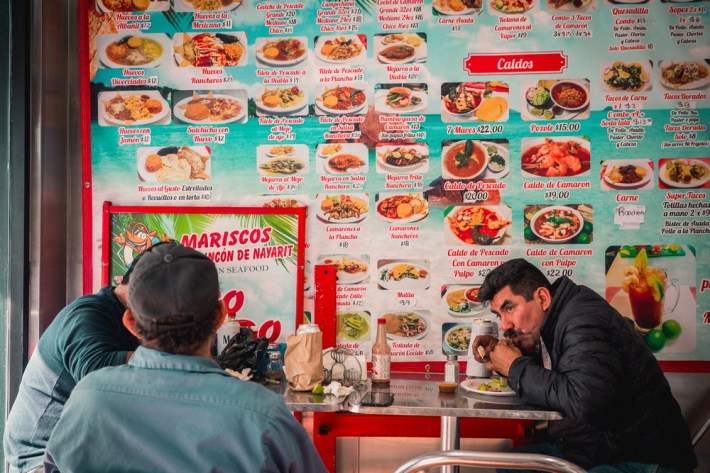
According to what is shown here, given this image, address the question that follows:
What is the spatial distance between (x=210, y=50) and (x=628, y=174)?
8.40 feet

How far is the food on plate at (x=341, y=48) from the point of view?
144 inches

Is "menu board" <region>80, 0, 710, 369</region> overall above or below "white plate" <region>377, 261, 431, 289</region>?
above

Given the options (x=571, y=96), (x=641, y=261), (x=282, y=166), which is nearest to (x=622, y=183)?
(x=641, y=261)

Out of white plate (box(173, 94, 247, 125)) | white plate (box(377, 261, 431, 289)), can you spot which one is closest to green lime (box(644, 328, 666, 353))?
white plate (box(377, 261, 431, 289))

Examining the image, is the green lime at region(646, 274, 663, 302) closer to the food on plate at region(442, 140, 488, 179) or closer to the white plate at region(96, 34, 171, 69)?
the food on plate at region(442, 140, 488, 179)

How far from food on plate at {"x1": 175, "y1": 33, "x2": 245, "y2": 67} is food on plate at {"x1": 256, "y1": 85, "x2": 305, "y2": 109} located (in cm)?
26

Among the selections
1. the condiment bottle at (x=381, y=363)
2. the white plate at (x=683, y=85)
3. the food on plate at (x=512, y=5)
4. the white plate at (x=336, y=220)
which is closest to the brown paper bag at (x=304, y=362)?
the condiment bottle at (x=381, y=363)

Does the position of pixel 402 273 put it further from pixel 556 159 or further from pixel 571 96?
pixel 571 96

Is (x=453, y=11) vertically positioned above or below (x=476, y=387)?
above

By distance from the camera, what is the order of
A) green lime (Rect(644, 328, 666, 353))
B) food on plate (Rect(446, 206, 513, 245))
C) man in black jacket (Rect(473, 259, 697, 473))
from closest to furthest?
man in black jacket (Rect(473, 259, 697, 473))
green lime (Rect(644, 328, 666, 353))
food on plate (Rect(446, 206, 513, 245))

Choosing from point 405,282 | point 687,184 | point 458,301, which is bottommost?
point 458,301

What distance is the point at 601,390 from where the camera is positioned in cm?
261

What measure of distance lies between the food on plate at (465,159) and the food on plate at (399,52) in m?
0.59

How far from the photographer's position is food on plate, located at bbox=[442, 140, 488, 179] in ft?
11.8
